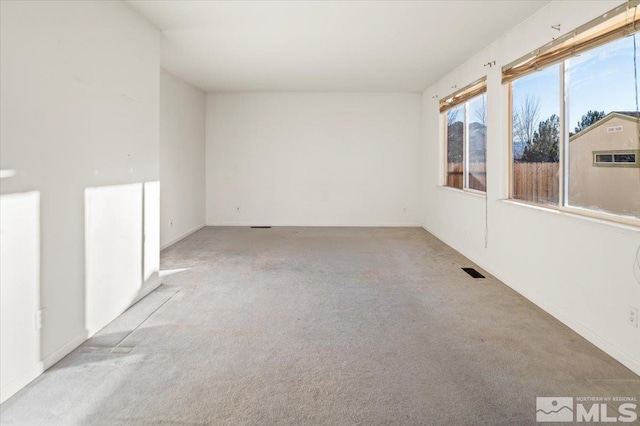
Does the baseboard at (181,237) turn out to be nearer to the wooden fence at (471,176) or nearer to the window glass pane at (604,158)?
the wooden fence at (471,176)

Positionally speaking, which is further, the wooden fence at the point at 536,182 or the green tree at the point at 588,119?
the wooden fence at the point at 536,182

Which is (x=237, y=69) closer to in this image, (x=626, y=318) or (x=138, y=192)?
(x=138, y=192)

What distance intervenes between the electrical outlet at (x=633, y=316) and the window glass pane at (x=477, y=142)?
2.83 m

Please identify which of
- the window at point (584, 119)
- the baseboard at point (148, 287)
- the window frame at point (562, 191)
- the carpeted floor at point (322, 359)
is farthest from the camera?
the baseboard at point (148, 287)

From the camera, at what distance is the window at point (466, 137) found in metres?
5.37

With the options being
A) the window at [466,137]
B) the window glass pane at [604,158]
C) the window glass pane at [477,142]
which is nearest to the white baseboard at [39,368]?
the window glass pane at [604,158]

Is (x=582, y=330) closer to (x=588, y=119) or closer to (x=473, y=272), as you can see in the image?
(x=588, y=119)

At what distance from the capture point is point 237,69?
622cm

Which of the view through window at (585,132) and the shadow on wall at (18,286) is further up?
the view through window at (585,132)

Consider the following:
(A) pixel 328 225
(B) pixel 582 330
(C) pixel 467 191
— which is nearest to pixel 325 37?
(C) pixel 467 191

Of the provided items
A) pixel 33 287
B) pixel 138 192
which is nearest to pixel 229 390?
pixel 33 287

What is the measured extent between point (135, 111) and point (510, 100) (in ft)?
11.9

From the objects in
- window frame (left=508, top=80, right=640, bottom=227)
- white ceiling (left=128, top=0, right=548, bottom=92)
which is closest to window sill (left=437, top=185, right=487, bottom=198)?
window frame (left=508, top=80, right=640, bottom=227)

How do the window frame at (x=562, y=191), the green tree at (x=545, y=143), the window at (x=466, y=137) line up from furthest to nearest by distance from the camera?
the window at (x=466, y=137) → the green tree at (x=545, y=143) → the window frame at (x=562, y=191)
